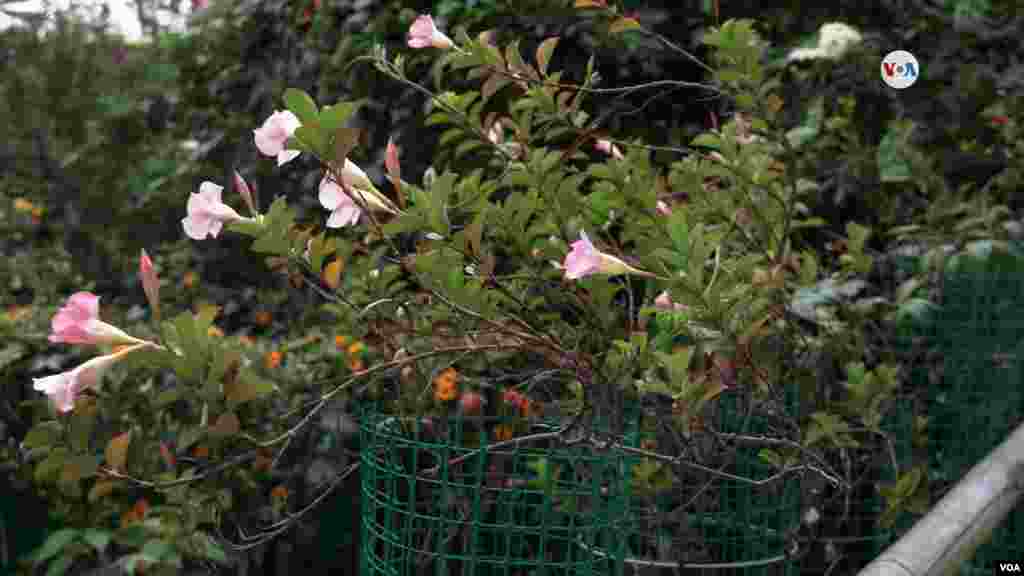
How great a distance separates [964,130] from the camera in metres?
2.98

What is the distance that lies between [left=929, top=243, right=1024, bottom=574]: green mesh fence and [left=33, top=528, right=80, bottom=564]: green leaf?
5.75 feet

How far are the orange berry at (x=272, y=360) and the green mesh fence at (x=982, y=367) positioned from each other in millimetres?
1382

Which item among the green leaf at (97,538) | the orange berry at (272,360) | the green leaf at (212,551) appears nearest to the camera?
the green leaf at (212,551)

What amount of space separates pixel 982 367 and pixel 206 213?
1763mm

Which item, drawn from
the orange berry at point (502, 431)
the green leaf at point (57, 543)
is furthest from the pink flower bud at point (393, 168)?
the green leaf at point (57, 543)

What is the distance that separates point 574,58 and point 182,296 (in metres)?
1.62

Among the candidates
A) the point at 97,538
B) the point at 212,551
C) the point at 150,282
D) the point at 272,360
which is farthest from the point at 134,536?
the point at 150,282

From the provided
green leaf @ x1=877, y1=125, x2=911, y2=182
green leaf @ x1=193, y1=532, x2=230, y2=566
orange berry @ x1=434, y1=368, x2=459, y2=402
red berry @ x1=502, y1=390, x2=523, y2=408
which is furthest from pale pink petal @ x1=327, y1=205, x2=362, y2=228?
green leaf @ x1=877, y1=125, x2=911, y2=182

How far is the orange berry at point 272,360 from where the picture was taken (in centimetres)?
239

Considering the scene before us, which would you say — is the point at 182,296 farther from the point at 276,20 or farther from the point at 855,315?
the point at 855,315

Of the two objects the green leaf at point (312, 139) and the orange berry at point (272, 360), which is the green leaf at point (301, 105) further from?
the orange berry at point (272, 360)

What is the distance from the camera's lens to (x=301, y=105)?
87 cm

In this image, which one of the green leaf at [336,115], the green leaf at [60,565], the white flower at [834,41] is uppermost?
the white flower at [834,41]

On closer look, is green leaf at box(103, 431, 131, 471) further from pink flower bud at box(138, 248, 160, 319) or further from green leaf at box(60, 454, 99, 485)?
pink flower bud at box(138, 248, 160, 319)
